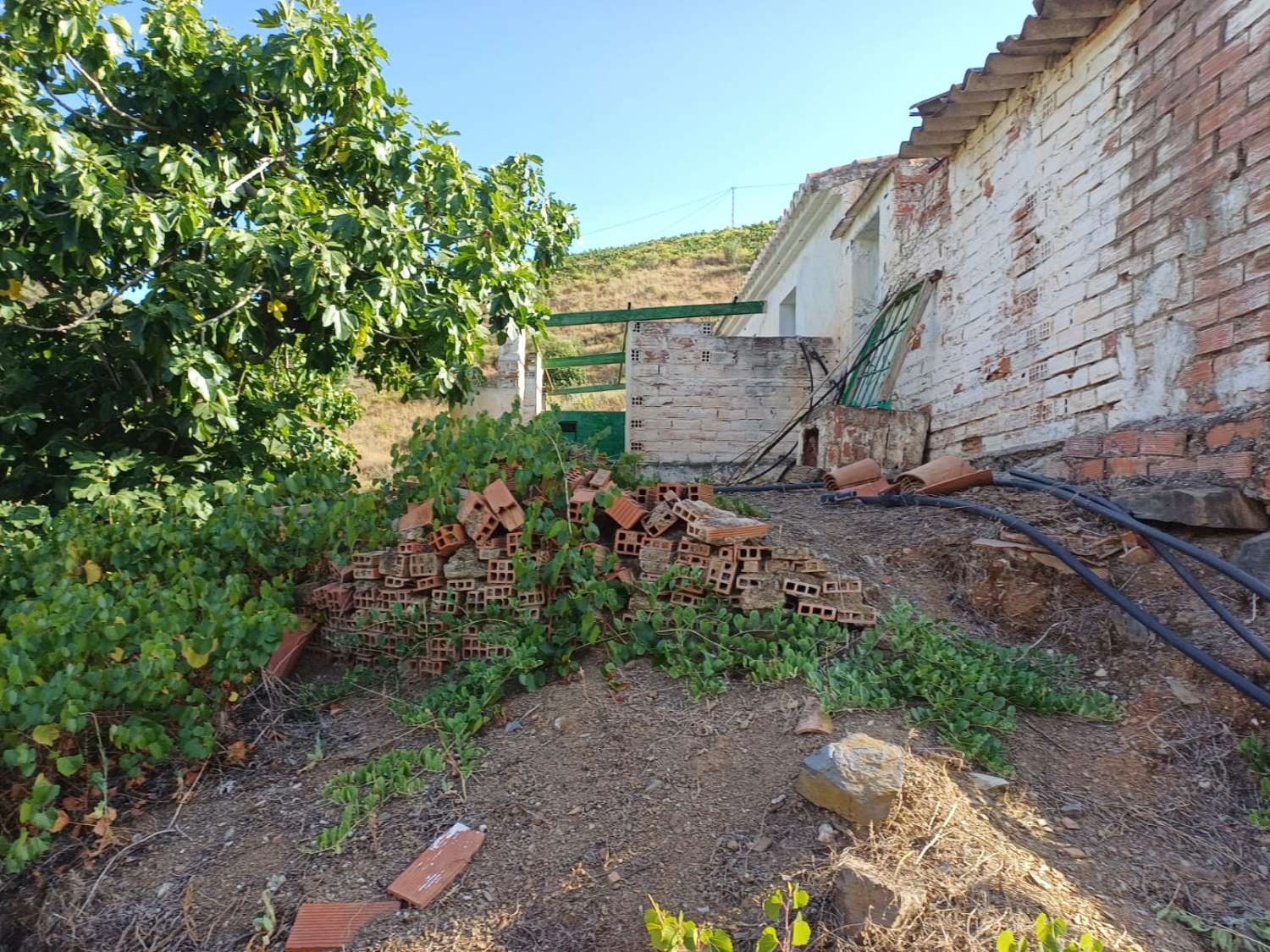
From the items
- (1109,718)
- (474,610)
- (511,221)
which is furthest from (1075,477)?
(511,221)

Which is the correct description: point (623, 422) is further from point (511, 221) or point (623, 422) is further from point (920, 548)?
point (920, 548)

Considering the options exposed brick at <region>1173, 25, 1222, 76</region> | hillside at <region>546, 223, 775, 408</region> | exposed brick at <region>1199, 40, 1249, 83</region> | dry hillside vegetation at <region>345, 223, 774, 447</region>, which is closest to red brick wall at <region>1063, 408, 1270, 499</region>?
exposed brick at <region>1199, 40, 1249, 83</region>

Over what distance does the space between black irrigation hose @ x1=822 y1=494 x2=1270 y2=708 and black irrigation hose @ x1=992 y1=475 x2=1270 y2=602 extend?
0.22m

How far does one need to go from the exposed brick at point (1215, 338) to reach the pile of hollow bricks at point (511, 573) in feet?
6.08

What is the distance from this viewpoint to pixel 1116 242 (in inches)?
159

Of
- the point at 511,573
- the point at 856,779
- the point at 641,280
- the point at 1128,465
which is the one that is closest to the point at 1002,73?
the point at 1128,465

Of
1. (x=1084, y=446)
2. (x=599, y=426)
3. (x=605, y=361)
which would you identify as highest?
(x=605, y=361)

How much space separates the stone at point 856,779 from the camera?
200 cm

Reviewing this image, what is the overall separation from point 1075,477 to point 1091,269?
3.53ft

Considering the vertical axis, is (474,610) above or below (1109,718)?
above

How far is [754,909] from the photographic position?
1.90 metres

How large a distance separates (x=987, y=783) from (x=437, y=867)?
151 cm

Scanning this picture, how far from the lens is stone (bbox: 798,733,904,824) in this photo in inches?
78.8

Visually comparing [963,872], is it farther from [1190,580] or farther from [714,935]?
[1190,580]
